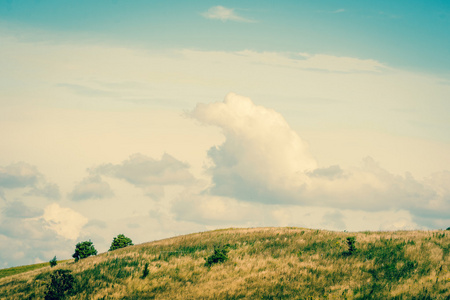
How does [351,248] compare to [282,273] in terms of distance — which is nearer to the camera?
[282,273]

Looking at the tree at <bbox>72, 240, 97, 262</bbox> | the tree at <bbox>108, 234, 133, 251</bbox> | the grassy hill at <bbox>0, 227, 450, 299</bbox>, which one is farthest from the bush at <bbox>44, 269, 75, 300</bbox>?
the tree at <bbox>108, 234, 133, 251</bbox>

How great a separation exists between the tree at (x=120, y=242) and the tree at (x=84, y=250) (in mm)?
4670

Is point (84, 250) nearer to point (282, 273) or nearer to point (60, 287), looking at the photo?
point (60, 287)

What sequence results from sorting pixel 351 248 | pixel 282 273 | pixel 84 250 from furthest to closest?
1. pixel 84 250
2. pixel 351 248
3. pixel 282 273

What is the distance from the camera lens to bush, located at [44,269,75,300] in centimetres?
2830

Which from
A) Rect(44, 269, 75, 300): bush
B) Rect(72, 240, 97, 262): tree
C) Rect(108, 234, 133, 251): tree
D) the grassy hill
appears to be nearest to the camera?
the grassy hill

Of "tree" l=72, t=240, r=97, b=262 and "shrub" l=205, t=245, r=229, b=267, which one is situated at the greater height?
"tree" l=72, t=240, r=97, b=262

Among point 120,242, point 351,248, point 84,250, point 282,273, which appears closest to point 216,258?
point 282,273

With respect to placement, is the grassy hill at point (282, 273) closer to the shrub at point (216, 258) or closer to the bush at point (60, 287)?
the bush at point (60, 287)

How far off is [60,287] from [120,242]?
27.3 metres

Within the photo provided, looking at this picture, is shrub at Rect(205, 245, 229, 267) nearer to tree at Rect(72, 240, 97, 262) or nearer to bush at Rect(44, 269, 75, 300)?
bush at Rect(44, 269, 75, 300)

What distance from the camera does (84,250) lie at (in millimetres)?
50125

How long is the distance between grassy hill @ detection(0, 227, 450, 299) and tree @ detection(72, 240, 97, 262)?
12.3 metres

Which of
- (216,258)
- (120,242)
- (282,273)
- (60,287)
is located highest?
(120,242)
